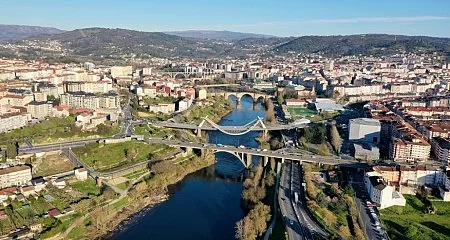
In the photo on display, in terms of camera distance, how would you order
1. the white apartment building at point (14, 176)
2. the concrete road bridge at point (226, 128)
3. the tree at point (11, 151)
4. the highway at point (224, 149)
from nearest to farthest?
the white apartment building at point (14, 176) < the tree at point (11, 151) < the highway at point (224, 149) < the concrete road bridge at point (226, 128)

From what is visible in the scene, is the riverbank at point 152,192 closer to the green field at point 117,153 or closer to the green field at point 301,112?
the green field at point 117,153

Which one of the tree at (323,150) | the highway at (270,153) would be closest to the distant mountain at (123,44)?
the highway at (270,153)

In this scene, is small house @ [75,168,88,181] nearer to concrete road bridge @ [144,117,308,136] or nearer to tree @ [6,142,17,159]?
tree @ [6,142,17,159]

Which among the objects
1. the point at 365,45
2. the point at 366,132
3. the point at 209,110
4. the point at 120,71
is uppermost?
the point at 365,45

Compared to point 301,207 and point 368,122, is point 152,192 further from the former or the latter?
point 368,122

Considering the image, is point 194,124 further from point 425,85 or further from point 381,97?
point 425,85

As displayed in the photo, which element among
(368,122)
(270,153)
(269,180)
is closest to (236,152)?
(270,153)
